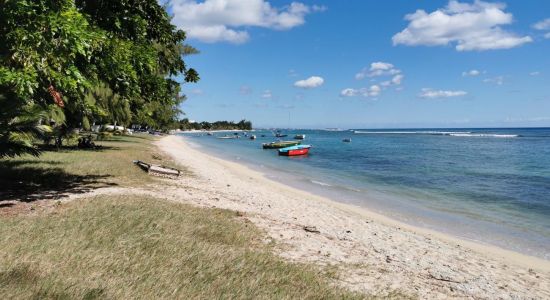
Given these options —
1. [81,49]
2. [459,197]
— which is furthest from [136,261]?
[459,197]

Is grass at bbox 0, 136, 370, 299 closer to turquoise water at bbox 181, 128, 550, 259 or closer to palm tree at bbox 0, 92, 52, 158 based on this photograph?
palm tree at bbox 0, 92, 52, 158

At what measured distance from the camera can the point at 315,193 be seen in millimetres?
20688

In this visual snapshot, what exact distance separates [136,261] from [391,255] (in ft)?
19.3

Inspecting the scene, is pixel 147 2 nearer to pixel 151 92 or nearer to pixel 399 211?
pixel 151 92

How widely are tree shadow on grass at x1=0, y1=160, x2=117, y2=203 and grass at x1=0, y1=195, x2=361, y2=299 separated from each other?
211 centimetres

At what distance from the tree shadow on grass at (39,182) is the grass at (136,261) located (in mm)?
2112

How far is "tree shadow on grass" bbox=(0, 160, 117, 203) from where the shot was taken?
9672mm

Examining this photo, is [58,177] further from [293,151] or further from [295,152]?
[295,152]

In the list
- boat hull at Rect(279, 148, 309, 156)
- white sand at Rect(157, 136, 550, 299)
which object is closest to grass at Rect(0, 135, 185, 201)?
white sand at Rect(157, 136, 550, 299)

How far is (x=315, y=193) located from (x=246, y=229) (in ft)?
39.9

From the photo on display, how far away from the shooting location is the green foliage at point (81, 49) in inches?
260

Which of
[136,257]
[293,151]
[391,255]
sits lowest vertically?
[293,151]

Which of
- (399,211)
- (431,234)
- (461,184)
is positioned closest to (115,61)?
(431,234)

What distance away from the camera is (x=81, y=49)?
260 inches
